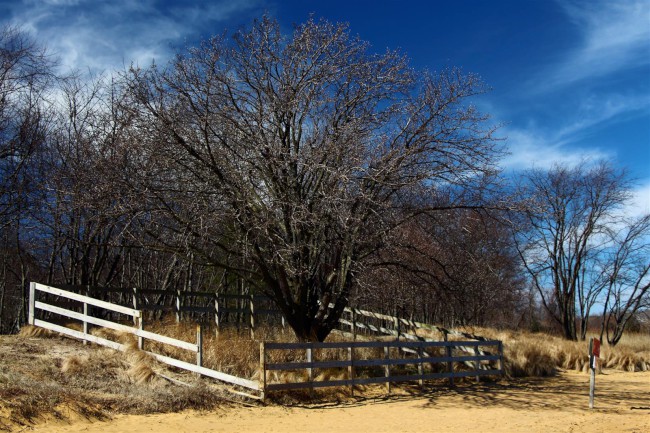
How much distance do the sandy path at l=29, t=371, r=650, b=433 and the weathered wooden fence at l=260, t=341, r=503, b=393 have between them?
21.0 inches

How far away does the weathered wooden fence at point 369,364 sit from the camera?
13.0 meters

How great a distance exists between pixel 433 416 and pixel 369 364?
2.48 metres

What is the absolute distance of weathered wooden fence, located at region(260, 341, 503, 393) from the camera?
42.5 feet

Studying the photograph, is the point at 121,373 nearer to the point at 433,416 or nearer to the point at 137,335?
the point at 137,335

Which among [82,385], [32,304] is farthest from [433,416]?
[32,304]

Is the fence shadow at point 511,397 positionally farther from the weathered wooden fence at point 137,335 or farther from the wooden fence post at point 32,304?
the wooden fence post at point 32,304

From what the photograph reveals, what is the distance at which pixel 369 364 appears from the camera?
47.1 ft

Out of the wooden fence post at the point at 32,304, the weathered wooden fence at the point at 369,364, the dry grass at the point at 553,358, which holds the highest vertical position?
the wooden fence post at the point at 32,304

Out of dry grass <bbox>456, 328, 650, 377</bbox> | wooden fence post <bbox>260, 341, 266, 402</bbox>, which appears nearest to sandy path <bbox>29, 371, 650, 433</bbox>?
wooden fence post <bbox>260, 341, 266, 402</bbox>

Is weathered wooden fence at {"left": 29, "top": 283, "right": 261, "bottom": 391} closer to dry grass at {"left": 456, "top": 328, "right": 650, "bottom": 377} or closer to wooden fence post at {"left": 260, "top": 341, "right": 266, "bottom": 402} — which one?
wooden fence post at {"left": 260, "top": 341, "right": 266, "bottom": 402}

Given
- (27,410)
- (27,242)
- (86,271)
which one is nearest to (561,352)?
(86,271)

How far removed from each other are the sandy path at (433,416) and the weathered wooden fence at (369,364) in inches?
21.0

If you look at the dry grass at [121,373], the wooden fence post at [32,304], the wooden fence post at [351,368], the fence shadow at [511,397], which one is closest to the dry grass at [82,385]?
the dry grass at [121,373]

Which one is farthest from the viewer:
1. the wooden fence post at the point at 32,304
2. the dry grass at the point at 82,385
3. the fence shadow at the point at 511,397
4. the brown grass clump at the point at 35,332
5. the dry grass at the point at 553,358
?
the dry grass at the point at 553,358
